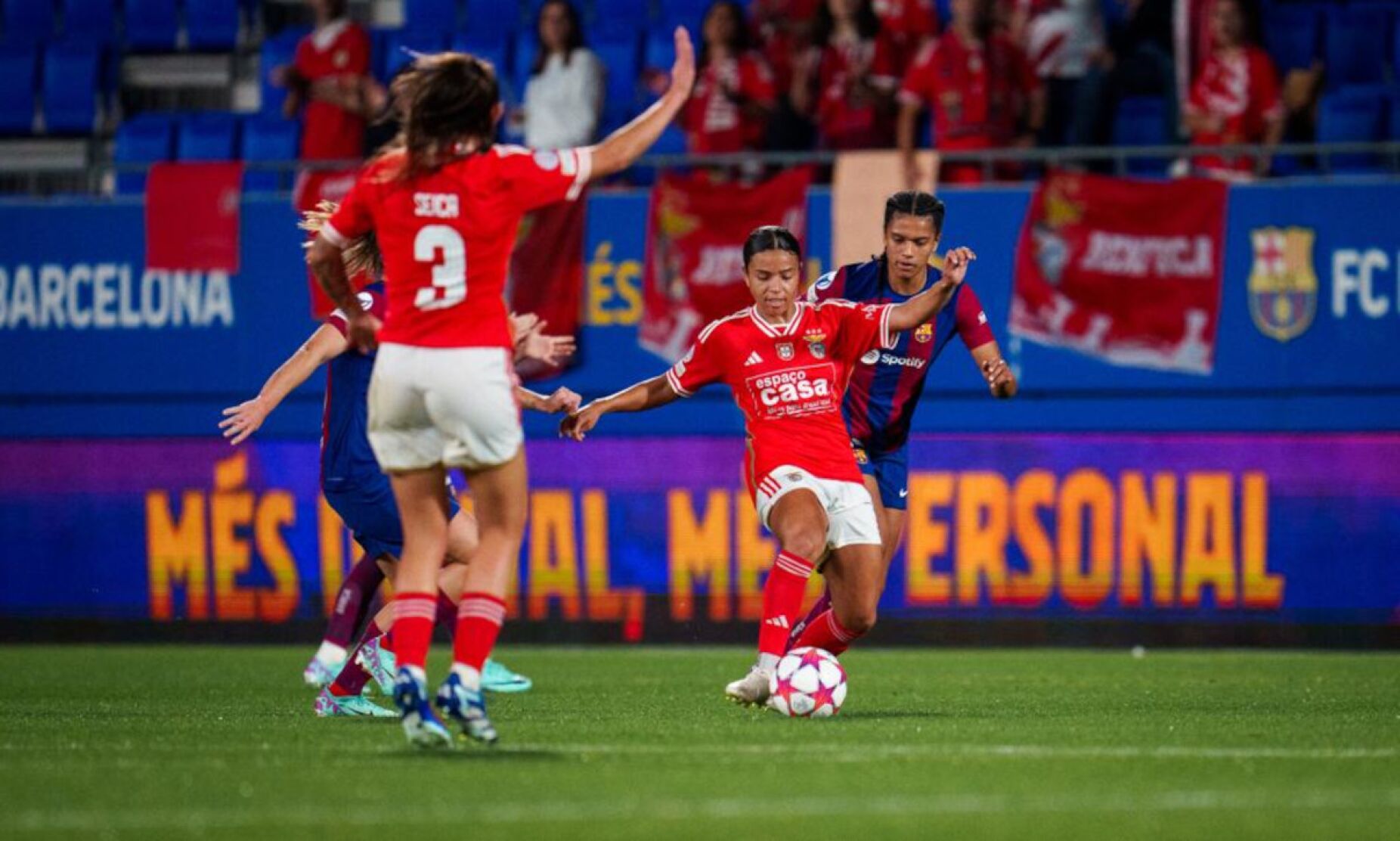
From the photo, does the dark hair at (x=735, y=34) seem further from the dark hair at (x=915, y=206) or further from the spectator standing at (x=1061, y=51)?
the dark hair at (x=915, y=206)

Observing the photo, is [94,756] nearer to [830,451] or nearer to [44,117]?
[830,451]

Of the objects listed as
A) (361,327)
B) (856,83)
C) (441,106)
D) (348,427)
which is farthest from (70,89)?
(441,106)

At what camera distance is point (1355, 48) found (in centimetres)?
1708

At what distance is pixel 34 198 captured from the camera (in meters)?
18.1

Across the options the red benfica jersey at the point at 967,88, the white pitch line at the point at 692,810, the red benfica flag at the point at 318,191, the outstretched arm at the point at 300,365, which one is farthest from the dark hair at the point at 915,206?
the red benfica flag at the point at 318,191

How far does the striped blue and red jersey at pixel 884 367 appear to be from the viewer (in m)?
10.4

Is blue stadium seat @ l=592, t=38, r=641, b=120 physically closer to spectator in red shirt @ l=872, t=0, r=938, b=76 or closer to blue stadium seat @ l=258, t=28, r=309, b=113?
spectator in red shirt @ l=872, t=0, r=938, b=76

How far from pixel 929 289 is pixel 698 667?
497 centimetres

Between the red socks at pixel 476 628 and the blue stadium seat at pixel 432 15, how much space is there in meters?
13.0

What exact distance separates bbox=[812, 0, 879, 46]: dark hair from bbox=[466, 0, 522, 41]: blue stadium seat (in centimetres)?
311

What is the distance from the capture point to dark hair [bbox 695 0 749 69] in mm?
16906

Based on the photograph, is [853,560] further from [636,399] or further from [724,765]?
[724,765]

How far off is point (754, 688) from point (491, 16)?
11383 millimetres

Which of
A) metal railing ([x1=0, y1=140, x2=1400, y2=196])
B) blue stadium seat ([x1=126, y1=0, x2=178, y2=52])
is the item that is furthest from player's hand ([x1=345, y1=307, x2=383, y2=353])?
blue stadium seat ([x1=126, y1=0, x2=178, y2=52])
